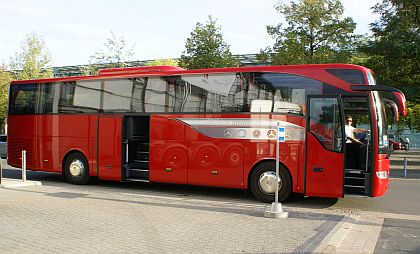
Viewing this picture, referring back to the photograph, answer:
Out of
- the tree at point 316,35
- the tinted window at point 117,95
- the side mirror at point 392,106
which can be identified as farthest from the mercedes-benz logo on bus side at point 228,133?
the tree at point 316,35

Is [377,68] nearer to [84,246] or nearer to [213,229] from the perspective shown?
[213,229]

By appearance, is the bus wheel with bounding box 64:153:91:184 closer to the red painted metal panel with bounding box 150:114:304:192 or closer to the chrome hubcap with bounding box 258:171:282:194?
the red painted metal panel with bounding box 150:114:304:192

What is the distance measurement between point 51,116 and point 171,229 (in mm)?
8530

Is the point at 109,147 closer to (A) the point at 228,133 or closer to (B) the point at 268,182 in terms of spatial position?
(A) the point at 228,133

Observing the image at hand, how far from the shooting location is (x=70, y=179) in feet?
45.6

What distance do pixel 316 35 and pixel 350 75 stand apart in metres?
15.2

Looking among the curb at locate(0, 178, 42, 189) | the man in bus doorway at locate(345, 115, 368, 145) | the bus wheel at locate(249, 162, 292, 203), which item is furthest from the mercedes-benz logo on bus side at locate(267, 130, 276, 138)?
the curb at locate(0, 178, 42, 189)

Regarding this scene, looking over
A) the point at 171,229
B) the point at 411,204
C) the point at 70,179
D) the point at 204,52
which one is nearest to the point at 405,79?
the point at 204,52

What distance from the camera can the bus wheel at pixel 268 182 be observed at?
10.5m

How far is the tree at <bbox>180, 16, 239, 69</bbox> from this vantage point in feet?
82.6

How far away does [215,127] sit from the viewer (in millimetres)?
11305

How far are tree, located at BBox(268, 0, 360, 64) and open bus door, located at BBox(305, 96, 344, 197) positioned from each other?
1387cm

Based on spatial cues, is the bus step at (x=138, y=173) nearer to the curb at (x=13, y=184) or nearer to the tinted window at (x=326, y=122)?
the curb at (x=13, y=184)

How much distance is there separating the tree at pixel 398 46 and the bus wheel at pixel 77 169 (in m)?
16.8
